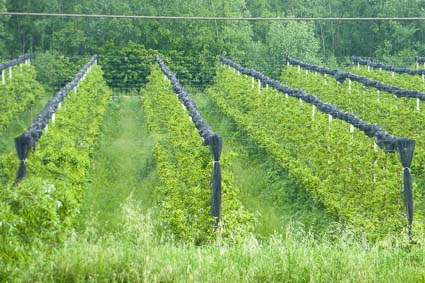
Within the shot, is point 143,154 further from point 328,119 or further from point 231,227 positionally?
point 231,227

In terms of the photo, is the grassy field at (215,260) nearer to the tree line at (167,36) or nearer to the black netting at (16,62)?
the black netting at (16,62)

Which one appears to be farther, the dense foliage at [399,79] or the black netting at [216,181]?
the dense foliage at [399,79]

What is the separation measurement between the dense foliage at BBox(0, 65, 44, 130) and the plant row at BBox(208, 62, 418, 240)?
6.13 meters

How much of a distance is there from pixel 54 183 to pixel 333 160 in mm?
7756

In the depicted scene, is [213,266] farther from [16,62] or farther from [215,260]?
[16,62]

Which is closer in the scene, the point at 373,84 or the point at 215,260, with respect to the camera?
the point at 215,260

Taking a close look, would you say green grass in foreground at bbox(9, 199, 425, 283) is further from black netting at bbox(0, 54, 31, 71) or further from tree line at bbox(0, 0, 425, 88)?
tree line at bbox(0, 0, 425, 88)

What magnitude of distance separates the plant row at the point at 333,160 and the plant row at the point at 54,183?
3.99 metres

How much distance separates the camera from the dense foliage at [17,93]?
24203mm

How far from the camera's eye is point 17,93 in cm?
2902

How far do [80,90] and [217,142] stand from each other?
12.8 metres

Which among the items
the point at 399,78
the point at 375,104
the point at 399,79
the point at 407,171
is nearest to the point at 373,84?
the point at 375,104

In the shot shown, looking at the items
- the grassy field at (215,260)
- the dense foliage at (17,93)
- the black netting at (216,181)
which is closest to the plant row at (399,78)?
the dense foliage at (17,93)

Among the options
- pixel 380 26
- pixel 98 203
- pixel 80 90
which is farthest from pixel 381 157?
pixel 380 26
